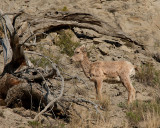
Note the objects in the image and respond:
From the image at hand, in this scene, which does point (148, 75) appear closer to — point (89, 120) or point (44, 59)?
point (44, 59)

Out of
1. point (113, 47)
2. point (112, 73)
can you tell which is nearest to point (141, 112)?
point (112, 73)

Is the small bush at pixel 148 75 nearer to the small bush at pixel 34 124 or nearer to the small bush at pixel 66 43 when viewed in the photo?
the small bush at pixel 66 43

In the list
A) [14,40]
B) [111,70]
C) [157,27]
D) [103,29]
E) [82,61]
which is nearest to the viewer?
[14,40]

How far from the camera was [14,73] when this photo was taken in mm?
8961

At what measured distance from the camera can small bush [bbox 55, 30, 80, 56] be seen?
14.6 meters

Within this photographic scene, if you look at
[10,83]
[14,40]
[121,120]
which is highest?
[14,40]

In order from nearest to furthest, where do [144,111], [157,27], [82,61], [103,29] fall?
1. [144,111]
2. [82,61]
3. [103,29]
4. [157,27]

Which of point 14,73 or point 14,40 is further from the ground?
point 14,40

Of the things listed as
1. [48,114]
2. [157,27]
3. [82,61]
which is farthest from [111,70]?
[157,27]

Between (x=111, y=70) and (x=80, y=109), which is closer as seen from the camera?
(x=80, y=109)

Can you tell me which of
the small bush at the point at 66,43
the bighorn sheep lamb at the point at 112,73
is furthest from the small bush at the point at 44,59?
the bighorn sheep lamb at the point at 112,73

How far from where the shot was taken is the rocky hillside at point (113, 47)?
9750 mm

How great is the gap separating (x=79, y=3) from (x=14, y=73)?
890 cm

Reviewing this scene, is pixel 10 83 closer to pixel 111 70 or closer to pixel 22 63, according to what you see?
pixel 22 63
